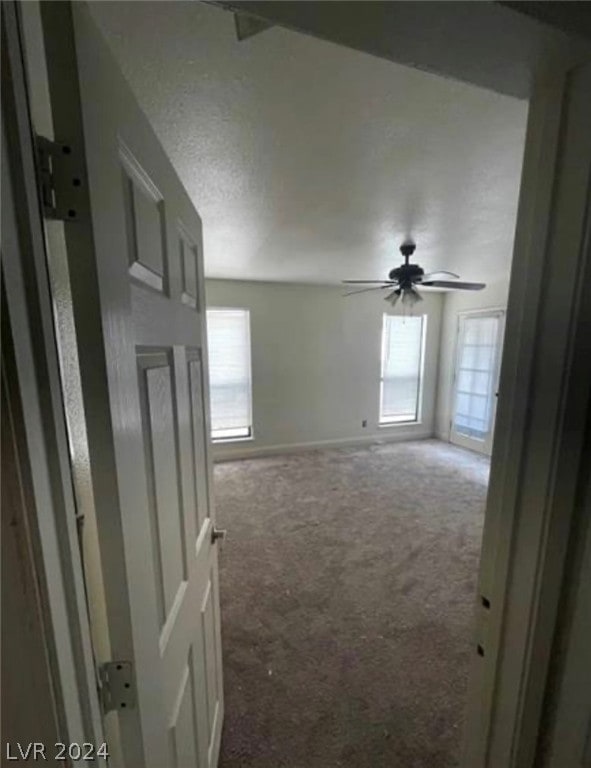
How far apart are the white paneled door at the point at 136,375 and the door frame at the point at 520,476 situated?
61 millimetres

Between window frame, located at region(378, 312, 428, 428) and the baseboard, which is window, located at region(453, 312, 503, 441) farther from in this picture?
the baseboard

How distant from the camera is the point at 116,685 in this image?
0.57 metres

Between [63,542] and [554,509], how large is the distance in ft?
2.63

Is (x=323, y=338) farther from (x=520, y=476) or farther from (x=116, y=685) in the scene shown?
(x=116, y=685)

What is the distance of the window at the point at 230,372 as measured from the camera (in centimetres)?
440

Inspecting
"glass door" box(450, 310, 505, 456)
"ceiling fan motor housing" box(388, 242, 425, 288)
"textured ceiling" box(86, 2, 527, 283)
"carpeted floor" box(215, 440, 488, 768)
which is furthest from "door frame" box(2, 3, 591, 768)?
"glass door" box(450, 310, 505, 456)

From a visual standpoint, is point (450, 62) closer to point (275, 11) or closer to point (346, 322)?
point (275, 11)

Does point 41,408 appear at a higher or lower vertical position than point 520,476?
higher

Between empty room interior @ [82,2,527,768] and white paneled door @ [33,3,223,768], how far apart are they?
0.48 meters

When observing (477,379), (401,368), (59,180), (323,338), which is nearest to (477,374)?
(477,379)

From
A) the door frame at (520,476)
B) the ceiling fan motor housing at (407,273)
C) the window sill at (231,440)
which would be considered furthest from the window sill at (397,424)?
the door frame at (520,476)

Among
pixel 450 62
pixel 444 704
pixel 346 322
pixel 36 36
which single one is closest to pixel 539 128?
pixel 450 62

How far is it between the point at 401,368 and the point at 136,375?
203 inches

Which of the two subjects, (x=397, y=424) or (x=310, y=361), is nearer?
(x=310, y=361)
